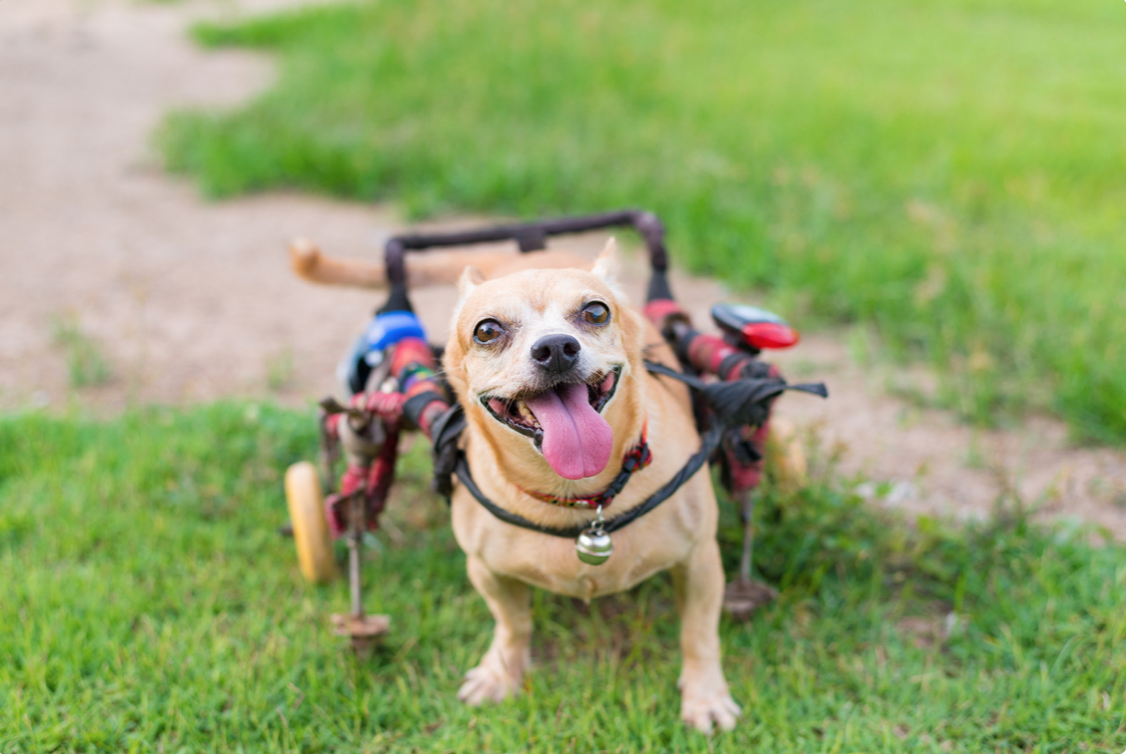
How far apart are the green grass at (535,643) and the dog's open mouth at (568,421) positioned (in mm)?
842

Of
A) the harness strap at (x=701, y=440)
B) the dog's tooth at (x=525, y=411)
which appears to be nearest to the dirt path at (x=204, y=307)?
the harness strap at (x=701, y=440)

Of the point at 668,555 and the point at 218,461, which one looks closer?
the point at 668,555

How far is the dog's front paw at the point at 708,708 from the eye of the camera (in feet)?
7.83

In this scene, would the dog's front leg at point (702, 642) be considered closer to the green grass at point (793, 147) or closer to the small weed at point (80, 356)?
the green grass at point (793, 147)

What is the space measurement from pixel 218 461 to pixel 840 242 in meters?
3.59

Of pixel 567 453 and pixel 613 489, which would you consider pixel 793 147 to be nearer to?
pixel 613 489

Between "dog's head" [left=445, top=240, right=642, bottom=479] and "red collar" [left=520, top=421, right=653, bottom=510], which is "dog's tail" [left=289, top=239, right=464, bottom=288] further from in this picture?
"red collar" [left=520, top=421, right=653, bottom=510]

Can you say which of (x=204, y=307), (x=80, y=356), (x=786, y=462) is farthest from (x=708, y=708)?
(x=204, y=307)

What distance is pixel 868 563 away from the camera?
2.85 metres

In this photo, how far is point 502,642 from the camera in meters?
2.57

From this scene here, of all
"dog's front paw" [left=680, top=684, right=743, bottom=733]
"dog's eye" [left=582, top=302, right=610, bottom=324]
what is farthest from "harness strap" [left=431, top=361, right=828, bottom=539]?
"dog's front paw" [left=680, top=684, right=743, bottom=733]

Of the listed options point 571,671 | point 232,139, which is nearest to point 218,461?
point 571,671

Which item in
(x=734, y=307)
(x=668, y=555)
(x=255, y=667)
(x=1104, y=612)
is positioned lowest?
(x=255, y=667)

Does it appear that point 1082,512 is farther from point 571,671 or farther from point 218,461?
point 218,461
